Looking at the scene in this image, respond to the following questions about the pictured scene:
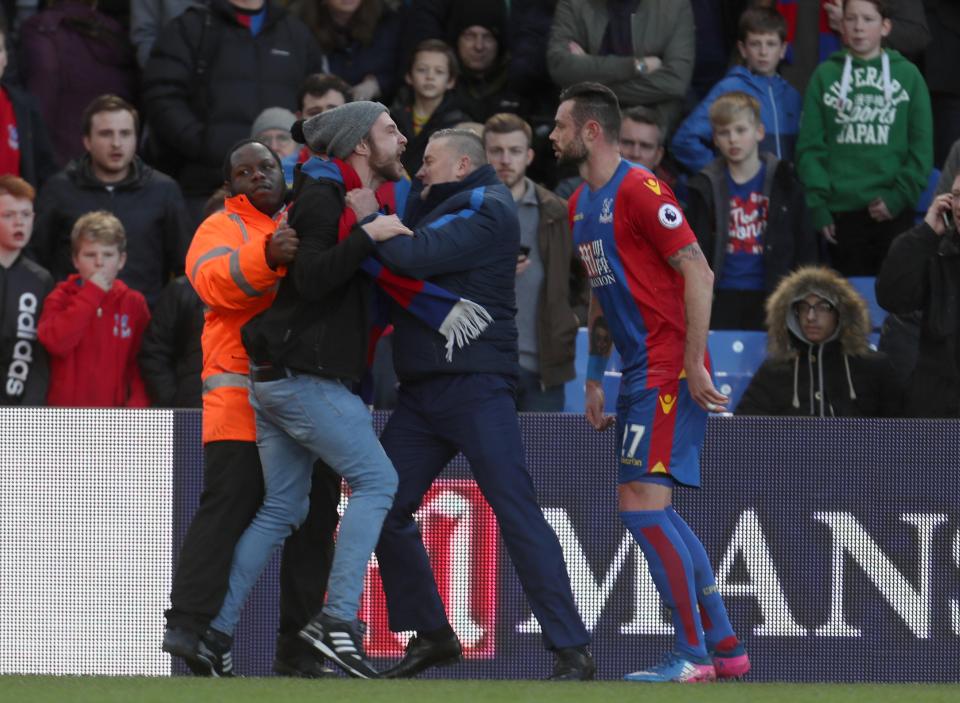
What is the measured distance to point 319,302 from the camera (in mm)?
7281

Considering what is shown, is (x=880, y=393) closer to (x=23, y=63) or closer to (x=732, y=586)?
(x=732, y=586)

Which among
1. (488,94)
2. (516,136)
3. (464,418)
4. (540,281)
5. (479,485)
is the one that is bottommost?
(479,485)

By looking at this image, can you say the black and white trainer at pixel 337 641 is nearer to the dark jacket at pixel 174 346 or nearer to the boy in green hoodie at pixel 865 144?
the dark jacket at pixel 174 346

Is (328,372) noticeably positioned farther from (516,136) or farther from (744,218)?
(744,218)

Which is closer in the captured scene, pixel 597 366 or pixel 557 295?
pixel 597 366

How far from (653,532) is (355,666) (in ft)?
4.19

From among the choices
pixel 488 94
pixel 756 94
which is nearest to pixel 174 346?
pixel 488 94

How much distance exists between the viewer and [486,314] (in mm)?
7488

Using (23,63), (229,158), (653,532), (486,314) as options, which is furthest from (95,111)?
(653,532)

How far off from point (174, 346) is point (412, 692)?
13.2 feet

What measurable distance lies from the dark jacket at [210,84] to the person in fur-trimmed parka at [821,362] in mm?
3577

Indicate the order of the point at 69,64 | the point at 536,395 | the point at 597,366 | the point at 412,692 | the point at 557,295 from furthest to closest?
1. the point at 69,64
2. the point at 557,295
3. the point at 536,395
4. the point at 597,366
5. the point at 412,692

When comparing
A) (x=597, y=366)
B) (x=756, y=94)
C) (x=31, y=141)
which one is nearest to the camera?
(x=597, y=366)

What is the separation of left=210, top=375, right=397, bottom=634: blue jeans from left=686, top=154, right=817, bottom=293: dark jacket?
422 centimetres
